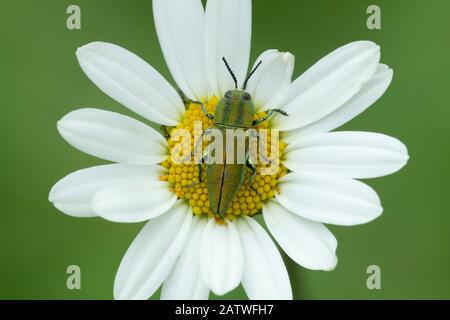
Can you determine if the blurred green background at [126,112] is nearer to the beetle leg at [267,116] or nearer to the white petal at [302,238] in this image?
the white petal at [302,238]

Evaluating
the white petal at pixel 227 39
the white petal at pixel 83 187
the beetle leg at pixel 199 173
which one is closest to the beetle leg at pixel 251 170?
the beetle leg at pixel 199 173

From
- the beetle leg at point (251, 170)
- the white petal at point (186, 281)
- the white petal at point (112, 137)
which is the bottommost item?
the white petal at point (186, 281)

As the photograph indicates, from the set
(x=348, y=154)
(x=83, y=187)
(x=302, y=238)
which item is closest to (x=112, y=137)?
(x=83, y=187)

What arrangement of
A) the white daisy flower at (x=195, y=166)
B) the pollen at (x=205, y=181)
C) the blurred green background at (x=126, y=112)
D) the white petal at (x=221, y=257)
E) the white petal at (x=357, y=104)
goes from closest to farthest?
1. the white petal at (x=221, y=257)
2. the white daisy flower at (x=195, y=166)
3. the white petal at (x=357, y=104)
4. the pollen at (x=205, y=181)
5. the blurred green background at (x=126, y=112)

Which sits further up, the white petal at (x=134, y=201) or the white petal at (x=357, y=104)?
the white petal at (x=357, y=104)

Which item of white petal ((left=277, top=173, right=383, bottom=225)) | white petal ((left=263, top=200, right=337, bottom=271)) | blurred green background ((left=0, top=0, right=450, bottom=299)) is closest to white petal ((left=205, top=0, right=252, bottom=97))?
white petal ((left=277, top=173, right=383, bottom=225))
